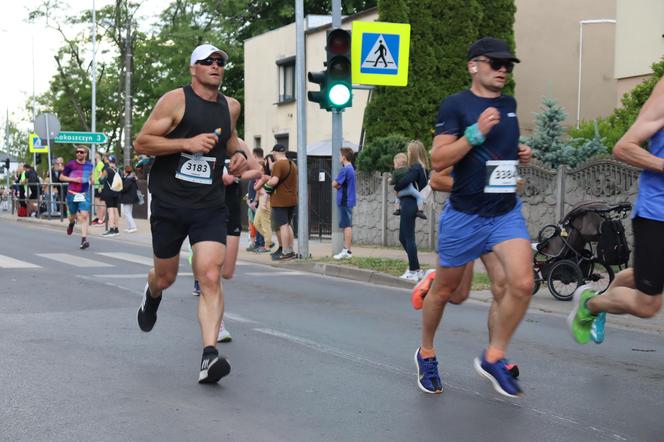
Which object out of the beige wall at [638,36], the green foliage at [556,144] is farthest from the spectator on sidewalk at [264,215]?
the beige wall at [638,36]

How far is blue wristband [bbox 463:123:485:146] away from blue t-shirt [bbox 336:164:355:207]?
10018 millimetres

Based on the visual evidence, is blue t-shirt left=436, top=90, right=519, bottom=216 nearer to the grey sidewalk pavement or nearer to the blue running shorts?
the blue running shorts

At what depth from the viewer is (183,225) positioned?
5852mm

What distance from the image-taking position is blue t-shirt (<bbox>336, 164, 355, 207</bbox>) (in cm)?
1508

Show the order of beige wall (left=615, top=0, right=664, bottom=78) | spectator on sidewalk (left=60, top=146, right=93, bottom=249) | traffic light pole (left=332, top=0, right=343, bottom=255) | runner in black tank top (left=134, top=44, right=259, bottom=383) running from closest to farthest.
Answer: runner in black tank top (left=134, top=44, right=259, bottom=383), traffic light pole (left=332, top=0, right=343, bottom=255), spectator on sidewalk (left=60, top=146, right=93, bottom=249), beige wall (left=615, top=0, right=664, bottom=78)

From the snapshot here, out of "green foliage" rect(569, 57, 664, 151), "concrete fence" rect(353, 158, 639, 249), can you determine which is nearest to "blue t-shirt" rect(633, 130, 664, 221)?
"concrete fence" rect(353, 158, 639, 249)

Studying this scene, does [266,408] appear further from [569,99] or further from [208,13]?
[208,13]

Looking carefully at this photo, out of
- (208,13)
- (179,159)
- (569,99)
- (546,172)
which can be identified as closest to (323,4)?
(208,13)

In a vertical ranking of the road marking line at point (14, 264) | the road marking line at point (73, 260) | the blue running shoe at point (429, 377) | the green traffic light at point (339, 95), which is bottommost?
the road marking line at point (73, 260)

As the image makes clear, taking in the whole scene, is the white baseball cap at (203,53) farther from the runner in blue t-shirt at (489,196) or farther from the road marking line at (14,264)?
the road marking line at (14,264)

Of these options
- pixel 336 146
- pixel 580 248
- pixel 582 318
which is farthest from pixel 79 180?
pixel 582 318

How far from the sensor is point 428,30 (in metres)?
26.3

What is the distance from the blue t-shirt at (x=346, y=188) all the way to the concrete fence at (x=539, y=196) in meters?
2.04

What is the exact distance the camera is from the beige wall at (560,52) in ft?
98.3
